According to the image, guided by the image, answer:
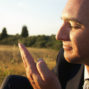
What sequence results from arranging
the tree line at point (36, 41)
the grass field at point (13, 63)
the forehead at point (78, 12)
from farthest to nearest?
the tree line at point (36, 41) < the grass field at point (13, 63) < the forehead at point (78, 12)

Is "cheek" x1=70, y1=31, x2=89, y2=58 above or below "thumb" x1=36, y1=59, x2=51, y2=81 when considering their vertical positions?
above

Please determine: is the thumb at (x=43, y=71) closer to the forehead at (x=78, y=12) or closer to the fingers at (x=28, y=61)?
the fingers at (x=28, y=61)

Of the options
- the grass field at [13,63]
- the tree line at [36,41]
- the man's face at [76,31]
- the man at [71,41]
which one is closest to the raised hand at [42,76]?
the man at [71,41]

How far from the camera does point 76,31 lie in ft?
4.45

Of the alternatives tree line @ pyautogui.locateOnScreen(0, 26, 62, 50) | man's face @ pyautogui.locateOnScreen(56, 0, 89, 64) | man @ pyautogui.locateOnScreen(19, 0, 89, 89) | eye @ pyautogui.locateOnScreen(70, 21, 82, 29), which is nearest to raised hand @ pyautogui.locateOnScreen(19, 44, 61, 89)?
man @ pyautogui.locateOnScreen(19, 0, 89, 89)

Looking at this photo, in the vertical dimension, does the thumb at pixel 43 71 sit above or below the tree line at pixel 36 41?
above

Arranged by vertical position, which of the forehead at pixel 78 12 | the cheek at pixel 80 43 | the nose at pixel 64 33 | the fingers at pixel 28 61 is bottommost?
the fingers at pixel 28 61

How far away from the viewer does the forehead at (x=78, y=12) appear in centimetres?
132

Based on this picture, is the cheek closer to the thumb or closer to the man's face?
the man's face

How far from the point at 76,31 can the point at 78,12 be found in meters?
0.11

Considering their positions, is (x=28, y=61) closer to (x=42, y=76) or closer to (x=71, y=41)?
(x=42, y=76)

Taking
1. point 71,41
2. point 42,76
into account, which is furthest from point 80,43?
point 42,76

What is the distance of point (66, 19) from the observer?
1.36m

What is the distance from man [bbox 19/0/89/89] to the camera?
1.33 meters
